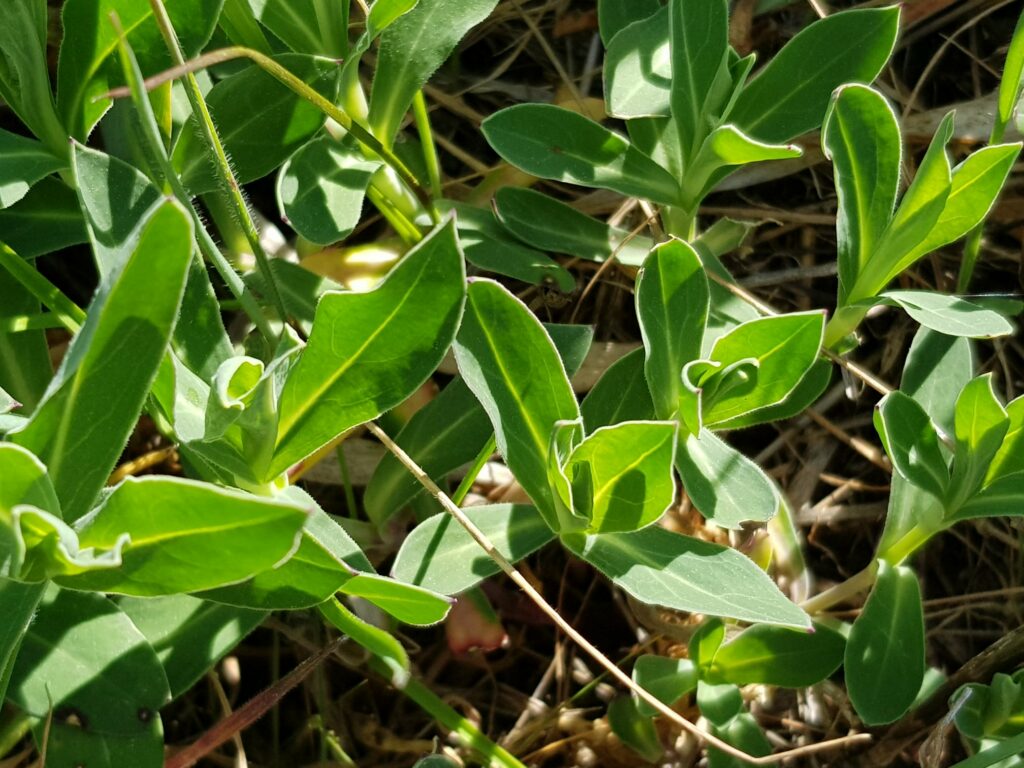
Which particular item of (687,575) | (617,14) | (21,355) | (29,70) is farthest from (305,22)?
(687,575)

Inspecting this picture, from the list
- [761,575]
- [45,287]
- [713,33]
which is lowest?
[761,575]

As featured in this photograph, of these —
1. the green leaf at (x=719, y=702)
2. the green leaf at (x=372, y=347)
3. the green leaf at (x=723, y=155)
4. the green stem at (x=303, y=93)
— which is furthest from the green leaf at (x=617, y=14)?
the green leaf at (x=719, y=702)

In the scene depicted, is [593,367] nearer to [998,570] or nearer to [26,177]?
[998,570]

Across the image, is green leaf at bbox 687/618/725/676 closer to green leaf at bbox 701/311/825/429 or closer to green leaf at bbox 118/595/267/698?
green leaf at bbox 701/311/825/429

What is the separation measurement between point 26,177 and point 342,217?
1.57 ft

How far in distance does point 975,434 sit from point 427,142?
3.52 ft

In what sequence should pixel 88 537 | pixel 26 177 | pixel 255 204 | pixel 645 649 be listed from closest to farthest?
pixel 88 537 → pixel 26 177 → pixel 645 649 → pixel 255 204

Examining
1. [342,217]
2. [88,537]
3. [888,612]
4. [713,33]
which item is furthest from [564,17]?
[88,537]

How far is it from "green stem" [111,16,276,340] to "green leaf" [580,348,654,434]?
20.5 inches

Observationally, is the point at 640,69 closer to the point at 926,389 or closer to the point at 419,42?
the point at 419,42

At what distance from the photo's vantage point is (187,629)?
5.50ft

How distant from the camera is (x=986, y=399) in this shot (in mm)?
1644

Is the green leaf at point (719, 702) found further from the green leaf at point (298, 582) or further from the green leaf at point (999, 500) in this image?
the green leaf at point (298, 582)

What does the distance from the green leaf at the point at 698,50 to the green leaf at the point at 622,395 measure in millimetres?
421
